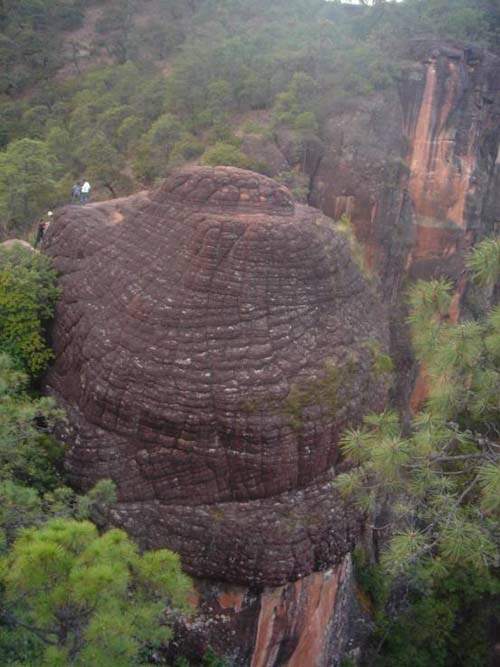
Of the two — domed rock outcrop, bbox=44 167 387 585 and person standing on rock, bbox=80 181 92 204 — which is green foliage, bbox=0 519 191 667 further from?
person standing on rock, bbox=80 181 92 204

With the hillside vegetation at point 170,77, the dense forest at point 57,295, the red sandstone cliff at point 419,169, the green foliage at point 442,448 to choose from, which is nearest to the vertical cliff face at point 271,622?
the dense forest at point 57,295

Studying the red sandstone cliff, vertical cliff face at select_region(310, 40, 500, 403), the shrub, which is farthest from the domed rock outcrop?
vertical cliff face at select_region(310, 40, 500, 403)

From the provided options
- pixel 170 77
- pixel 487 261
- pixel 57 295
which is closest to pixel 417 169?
pixel 170 77

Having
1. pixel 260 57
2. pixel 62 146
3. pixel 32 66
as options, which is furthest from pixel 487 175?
pixel 32 66

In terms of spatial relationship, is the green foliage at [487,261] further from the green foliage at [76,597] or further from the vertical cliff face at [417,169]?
the vertical cliff face at [417,169]

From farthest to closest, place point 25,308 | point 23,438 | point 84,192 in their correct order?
point 84,192 → point 25,308 → point 23,438

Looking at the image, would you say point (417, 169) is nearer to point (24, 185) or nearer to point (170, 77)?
point (170, 77)
